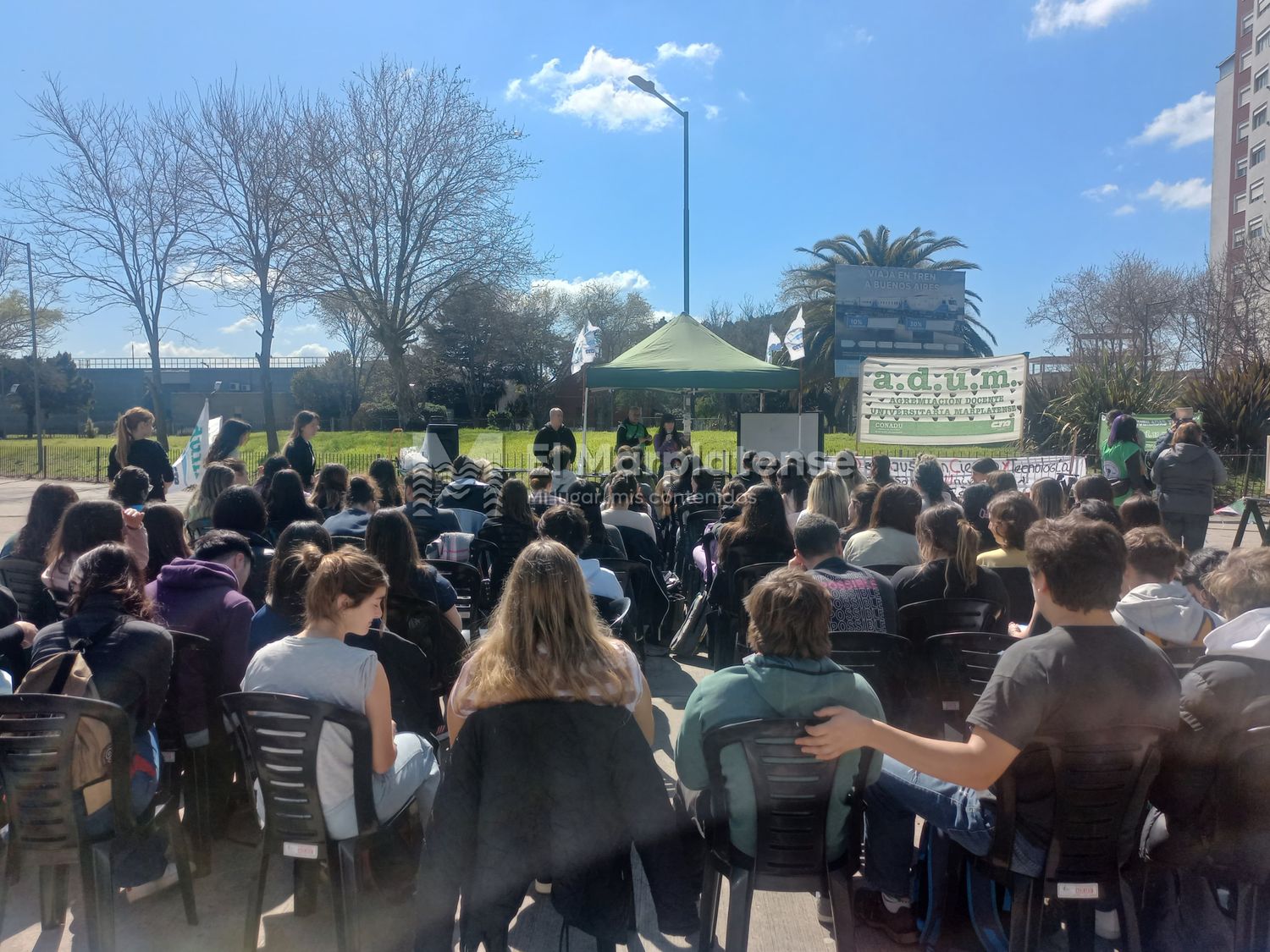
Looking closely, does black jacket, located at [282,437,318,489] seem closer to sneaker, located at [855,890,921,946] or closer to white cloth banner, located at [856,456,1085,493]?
white cloth banner, located at [856,456,1085,493]

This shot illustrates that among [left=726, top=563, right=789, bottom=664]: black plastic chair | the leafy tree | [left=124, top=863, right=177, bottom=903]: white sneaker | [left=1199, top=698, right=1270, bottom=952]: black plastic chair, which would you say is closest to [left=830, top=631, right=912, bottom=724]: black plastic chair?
[left=1199, top=698, right=1270, bottom=952]: black plastic chair

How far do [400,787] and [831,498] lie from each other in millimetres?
3578

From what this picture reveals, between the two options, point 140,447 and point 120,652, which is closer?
point 120,652

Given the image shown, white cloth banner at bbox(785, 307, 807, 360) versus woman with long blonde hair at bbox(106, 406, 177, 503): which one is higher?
white cloth banner at bbox(785, 307, 807, 360)

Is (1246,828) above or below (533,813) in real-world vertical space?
below

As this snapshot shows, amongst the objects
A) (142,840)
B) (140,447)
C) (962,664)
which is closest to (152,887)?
(142,840)

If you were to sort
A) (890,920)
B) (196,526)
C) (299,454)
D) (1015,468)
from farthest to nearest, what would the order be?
(1015,468)
(299,454)
(196,526)
(890,920)

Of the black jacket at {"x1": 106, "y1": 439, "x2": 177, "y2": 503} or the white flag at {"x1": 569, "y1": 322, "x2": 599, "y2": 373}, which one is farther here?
the white flag at {"x1": 569, "y1": 322, "x2": 599, "y2": 373}

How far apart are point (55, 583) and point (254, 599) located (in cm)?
98

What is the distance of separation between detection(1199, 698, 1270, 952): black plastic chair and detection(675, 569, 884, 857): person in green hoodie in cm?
102

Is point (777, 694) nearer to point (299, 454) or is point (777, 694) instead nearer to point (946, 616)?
point (946, 616)

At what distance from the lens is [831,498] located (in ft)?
18.3

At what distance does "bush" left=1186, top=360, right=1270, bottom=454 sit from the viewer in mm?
16531

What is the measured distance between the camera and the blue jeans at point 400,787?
268 centimetres
